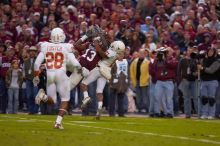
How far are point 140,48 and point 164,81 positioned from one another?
3.12 m

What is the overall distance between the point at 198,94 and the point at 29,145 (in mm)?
10710

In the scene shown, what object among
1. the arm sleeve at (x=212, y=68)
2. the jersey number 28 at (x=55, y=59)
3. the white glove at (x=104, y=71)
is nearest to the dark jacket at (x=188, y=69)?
the arm sleeve at (x=212, y=68)

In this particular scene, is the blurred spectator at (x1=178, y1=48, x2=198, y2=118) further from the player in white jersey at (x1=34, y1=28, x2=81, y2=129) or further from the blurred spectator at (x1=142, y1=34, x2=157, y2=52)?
the player in white jersey at (x1=34, y1=28, x2=81, y2=129)

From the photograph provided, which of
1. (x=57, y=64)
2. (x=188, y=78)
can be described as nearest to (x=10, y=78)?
(x=188, y=78)

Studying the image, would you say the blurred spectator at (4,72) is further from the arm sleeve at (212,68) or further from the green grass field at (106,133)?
the arm sleeve at (212,68)

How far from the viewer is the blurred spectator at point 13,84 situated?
931 inches

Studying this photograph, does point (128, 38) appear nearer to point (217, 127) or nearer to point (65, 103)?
point (217, 127)

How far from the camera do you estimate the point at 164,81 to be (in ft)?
75.4

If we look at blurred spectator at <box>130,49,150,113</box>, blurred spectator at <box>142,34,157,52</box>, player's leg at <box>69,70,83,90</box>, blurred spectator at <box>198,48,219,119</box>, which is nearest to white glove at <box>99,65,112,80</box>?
player's leg at <box>69,70,83,90</box>

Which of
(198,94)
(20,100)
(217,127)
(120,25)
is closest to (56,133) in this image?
(217,127)

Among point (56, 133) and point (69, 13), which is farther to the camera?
point (69, 13)

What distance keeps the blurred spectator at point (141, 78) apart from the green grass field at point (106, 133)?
5.32 m

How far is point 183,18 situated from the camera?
27.6m

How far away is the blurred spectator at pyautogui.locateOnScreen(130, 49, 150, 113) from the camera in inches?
966
